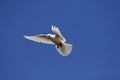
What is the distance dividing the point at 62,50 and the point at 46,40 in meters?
0.07

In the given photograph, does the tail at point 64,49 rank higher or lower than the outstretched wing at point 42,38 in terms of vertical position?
lower

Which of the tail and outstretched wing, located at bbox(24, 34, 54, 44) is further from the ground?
outstretched wing, located at bbox(24, 34, 54, 44)

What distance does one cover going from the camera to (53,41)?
105cm

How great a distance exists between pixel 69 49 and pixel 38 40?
0.13 metres

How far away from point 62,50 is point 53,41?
0.05m

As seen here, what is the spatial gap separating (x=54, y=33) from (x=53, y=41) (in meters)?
0.03

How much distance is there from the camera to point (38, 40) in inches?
41.7

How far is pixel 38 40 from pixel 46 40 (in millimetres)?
32

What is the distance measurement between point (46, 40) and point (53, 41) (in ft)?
0.09

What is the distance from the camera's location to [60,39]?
104cm

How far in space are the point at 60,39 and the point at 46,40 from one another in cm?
5

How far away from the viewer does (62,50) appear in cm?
104

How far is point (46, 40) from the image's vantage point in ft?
3.46
